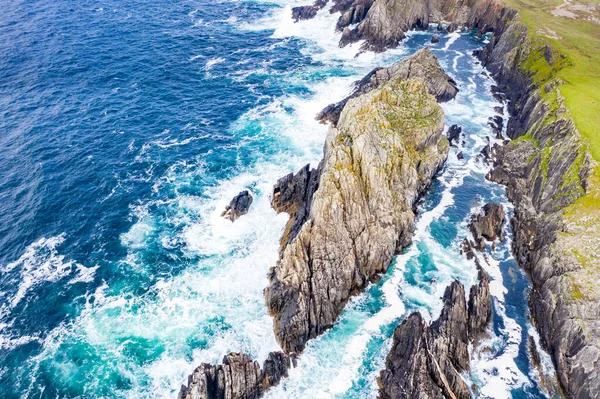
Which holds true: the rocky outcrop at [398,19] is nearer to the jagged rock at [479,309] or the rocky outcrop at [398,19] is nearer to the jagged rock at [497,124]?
the jagged rock at [497,124]

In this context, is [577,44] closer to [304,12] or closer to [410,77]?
[410,77]

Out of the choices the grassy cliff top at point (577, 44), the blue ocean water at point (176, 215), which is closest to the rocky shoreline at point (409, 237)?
the blue ocean water at point (176, 215)

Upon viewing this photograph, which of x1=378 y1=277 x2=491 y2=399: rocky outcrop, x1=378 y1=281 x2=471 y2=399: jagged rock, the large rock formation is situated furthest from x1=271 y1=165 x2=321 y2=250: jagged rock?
x1=378 y1=281 x2=471 y2=399: jagged rock

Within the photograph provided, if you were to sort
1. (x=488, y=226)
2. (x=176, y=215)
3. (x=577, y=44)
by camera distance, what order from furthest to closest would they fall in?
(x=577, y=44) < (x=176, y=215) < (x=488, y=226)

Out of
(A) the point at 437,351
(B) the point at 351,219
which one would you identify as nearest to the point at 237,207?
(B) the point at 351,219

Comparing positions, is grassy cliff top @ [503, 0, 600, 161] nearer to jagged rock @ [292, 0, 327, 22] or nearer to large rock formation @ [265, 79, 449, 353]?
large rock formation @ [265, 79, 449, 353]

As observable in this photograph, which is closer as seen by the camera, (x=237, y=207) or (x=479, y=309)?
(x=479, y=309)
